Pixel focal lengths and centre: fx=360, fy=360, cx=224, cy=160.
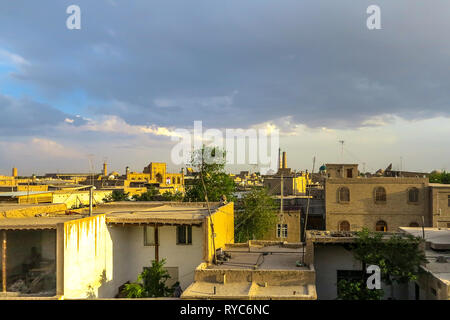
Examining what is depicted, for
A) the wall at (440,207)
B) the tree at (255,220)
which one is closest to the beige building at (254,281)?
the tree at (255,220)

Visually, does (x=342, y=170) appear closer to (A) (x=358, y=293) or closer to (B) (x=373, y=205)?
(B) (x=373, y=205)

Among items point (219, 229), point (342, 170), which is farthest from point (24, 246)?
point (342, 170)

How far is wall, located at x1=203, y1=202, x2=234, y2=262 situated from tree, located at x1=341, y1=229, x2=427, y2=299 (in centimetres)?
451

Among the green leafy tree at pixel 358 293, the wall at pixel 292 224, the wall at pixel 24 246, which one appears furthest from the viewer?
the wall at pixel 292 224

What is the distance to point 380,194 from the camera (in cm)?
2847

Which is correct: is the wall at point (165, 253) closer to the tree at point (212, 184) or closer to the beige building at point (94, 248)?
the beige building at point (94, 248)

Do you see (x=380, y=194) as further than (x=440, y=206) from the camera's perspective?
Yes

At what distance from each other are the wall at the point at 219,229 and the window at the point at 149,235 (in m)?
2.83

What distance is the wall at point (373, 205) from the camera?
91.7 feet

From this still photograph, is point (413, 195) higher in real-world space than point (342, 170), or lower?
lower

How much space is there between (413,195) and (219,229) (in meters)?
19.9

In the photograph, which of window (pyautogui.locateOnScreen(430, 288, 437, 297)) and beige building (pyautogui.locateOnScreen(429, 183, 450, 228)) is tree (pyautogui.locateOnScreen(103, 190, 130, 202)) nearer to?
beige building (pyautogui.locateOnScreen(429, 183, 450, 228))

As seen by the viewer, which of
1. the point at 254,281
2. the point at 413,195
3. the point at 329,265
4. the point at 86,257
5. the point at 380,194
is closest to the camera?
the point at 254,281

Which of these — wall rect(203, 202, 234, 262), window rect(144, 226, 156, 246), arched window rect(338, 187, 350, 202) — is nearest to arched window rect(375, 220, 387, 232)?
arched window rect(338, 187, 350, 202)
